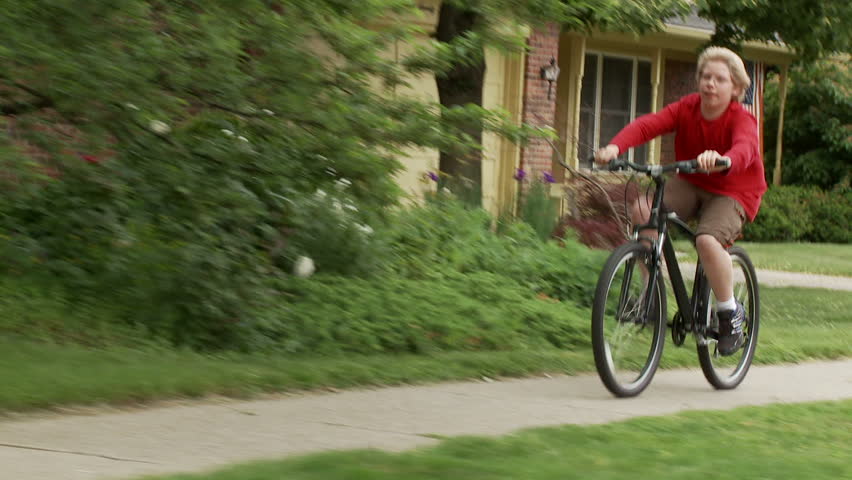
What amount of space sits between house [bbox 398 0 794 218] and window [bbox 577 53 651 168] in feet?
0.06

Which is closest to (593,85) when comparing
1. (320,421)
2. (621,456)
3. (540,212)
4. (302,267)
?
(540,212)

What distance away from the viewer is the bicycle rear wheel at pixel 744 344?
7173 millimetres

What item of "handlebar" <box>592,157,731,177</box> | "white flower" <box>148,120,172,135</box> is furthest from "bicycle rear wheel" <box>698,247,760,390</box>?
"white flower" <box>148,120,172,135</box>

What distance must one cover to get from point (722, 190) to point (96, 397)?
3.42m

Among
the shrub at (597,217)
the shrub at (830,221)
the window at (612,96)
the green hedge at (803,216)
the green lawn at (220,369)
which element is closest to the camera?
the green lawn at (220,369)

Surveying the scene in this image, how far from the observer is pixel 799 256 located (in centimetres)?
A: 1964

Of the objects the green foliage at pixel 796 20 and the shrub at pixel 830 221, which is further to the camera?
the shrub at pixel 830 221

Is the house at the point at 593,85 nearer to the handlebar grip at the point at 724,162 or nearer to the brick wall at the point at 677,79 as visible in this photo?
the brick wall at the point at 677,79

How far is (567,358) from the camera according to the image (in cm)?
788

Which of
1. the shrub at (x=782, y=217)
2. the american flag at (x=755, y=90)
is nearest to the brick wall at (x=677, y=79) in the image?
the american flag at (x=755, y=90)

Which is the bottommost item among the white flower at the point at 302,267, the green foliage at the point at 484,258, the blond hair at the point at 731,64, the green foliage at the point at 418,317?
the green foliage at the point at 484,258

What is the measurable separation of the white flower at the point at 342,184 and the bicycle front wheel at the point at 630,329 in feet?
5.48

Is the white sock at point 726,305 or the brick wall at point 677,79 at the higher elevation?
the white sock at point 726,305

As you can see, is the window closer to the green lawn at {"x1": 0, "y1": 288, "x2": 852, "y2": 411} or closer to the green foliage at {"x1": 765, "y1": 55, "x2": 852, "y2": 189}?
the green foliage at {"x1": 765, "y1": 55, "x2": 852, "y2": 189}
